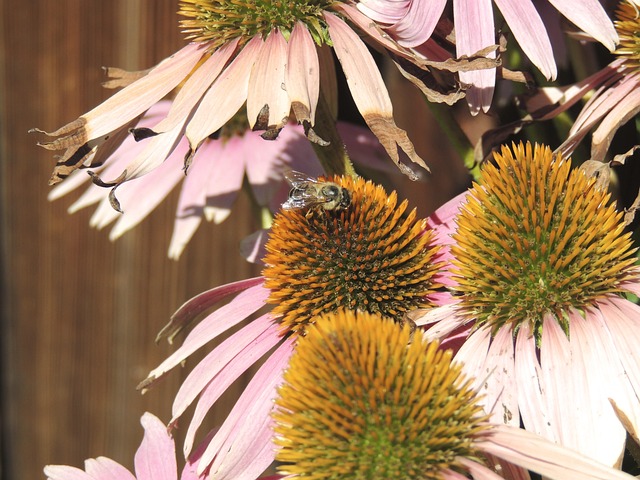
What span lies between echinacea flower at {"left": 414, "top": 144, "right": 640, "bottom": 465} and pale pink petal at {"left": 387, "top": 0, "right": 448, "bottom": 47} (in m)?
0.11

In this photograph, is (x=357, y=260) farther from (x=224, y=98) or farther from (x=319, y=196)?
(x=224, y=98)

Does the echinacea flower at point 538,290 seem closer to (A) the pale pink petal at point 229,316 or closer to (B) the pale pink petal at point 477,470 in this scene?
(B) the pale pink petal at point 477,470

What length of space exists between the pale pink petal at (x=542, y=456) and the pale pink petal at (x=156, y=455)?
12.3 inches

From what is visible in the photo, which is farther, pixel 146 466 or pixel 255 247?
pixel 255 247

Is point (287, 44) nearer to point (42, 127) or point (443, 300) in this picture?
point (443, 300)

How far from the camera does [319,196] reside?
0.68 m

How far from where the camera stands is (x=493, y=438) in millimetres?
530

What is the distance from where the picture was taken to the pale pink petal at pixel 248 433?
643mm

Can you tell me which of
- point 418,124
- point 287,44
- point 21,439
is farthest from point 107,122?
point 21,439

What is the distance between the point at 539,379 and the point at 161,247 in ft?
4.36

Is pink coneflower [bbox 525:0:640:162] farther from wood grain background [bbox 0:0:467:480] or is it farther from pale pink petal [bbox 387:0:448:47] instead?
wood grain background [bbox 0:0:467:480]

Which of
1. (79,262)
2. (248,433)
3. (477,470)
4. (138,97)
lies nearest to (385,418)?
(477,470)

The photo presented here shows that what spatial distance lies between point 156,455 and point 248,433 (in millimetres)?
137

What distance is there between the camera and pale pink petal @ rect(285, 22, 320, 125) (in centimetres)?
64
